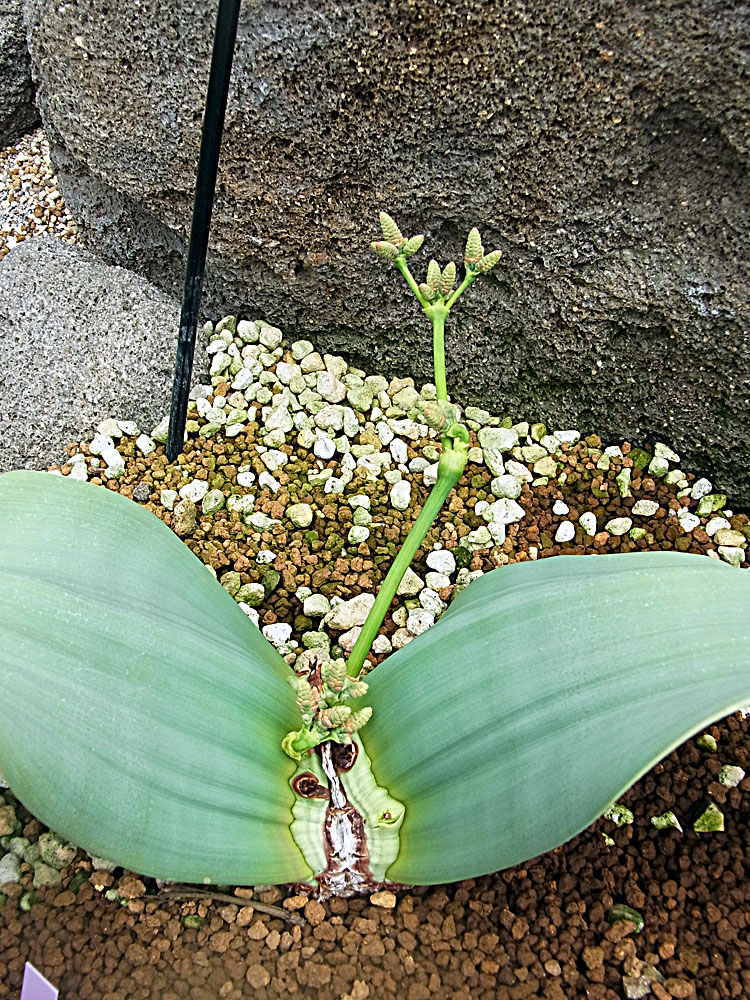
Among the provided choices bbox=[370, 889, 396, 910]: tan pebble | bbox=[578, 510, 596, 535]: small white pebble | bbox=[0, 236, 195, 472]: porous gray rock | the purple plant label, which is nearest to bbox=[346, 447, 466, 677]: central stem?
bbox=[370, 889, 396, 910]: tan pebble

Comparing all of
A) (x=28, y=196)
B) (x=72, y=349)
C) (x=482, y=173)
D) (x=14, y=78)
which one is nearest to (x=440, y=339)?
(x=482, y=173)

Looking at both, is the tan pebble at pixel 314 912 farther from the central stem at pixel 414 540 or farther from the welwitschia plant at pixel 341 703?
the central stem at pixel 414 540

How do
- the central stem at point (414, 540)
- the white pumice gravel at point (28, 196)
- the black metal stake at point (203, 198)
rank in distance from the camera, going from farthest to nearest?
the white pumice gravel at point (28, 196) < the black metal stake at point (203, 198) < the central stem at point (414, 540)

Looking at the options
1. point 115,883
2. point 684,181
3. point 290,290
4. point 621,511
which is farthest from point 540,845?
point 290,290

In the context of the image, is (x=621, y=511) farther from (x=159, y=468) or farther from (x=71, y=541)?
(x=71, y=541)

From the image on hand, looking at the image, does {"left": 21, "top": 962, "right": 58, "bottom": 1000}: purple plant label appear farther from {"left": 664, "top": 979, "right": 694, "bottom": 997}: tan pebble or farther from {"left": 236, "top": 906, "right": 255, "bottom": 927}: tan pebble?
{"left": 664, "top": 979, "right": 694, "bottom": 997}: tan pebble

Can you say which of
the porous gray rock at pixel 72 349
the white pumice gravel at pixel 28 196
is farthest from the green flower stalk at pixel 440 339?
the white pumice gravel at pixel 28 196

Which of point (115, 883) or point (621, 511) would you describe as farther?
point (621, 511)
